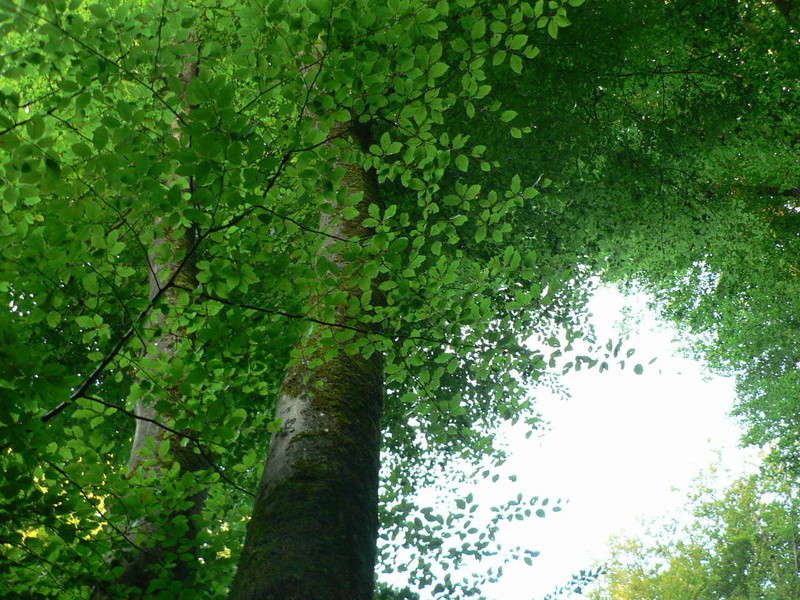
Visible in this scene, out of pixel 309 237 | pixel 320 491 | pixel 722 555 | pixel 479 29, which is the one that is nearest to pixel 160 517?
pixel 320 491

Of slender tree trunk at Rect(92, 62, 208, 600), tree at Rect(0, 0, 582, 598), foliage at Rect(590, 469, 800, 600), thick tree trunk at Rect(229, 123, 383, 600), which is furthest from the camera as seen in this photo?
foliage at Rect(590, 469, 800, 600)

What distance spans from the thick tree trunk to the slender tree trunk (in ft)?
1.64

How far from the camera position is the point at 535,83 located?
8.52 metres

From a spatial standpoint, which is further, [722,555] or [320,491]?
[722,555]

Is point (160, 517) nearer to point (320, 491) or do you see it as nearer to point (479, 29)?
point (320, 491)

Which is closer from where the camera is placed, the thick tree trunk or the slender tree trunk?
the thick tree trunk

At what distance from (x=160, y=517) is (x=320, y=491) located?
6.21ft

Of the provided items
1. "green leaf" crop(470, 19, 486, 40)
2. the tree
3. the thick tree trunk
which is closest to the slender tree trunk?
the tree

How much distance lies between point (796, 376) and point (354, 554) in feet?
58.5

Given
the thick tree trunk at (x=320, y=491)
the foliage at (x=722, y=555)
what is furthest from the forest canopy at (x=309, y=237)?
the foliage at (x=722, y=555)

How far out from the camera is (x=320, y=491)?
11.2 ft

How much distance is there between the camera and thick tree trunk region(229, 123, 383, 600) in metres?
3.02

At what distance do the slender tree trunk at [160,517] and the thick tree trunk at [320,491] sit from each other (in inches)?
19.7

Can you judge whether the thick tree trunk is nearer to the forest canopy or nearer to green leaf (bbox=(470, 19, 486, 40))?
the forest canopy
